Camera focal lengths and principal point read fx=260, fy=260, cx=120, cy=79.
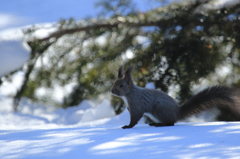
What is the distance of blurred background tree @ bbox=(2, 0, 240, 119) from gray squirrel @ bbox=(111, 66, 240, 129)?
2.36ft

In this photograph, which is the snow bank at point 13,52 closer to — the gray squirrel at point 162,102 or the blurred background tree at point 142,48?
the blurred background tree at point 142,48

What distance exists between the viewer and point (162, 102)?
207cm

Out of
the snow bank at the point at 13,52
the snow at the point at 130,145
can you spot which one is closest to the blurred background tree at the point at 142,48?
the snow bank at the point at 13,52

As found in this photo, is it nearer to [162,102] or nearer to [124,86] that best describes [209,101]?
[162,102]

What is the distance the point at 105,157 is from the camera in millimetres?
1180

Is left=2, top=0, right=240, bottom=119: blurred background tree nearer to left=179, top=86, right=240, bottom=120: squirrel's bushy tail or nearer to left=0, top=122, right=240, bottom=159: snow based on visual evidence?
left=179, top=86, right=240, bottom=120: squirrel's bushy tail

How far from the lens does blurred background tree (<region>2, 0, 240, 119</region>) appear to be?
2.97 metres

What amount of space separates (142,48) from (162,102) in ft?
4.11

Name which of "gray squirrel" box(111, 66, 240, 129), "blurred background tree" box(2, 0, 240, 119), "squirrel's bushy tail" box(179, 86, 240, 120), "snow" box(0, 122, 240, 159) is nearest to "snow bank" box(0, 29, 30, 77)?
"blurred background tree" box(2, 0, 240, 119)

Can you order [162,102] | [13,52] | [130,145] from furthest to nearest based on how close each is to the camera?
[13,52]
[162,102]
[130,145]

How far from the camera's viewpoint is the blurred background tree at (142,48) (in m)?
2.97

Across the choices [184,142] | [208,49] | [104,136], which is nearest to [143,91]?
[104,136]

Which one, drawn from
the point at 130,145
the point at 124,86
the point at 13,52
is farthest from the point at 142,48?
the point at 130,145

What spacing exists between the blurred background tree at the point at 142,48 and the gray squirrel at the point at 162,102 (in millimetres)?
719
